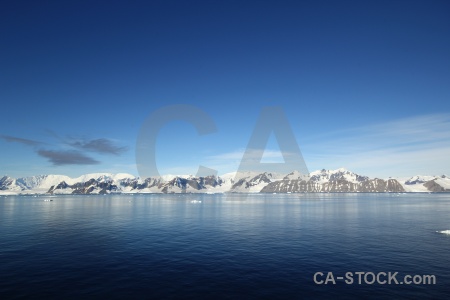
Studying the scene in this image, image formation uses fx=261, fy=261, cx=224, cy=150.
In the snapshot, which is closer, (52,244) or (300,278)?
(300,278)

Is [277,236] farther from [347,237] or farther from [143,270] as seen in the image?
[143,270]

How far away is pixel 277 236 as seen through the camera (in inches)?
2515

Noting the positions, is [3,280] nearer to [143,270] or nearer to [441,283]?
[143,270]

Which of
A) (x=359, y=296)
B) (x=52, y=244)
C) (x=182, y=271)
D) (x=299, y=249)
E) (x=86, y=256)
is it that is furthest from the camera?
(x=52, y=244)

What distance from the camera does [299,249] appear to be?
164ft

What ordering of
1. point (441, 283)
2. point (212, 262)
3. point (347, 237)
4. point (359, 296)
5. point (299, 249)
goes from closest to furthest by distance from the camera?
point (359, 296) < point (441, 283) < point (212, 262) < point (299, 249) < point (347, 237)

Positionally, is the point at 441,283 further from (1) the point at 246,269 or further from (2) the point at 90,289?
(2) the point at 90,289

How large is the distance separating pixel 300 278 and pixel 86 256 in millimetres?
35680

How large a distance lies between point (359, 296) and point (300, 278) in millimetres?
7434

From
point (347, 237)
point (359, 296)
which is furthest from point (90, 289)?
point (347, 237)

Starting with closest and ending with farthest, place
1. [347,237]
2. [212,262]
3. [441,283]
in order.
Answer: [441,283]
[212,262]
[347,237]

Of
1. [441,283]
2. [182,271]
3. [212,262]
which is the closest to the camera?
[441,283]

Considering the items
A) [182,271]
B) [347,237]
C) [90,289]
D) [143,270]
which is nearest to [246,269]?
[182,271]

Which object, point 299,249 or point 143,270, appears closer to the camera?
point 143,270
